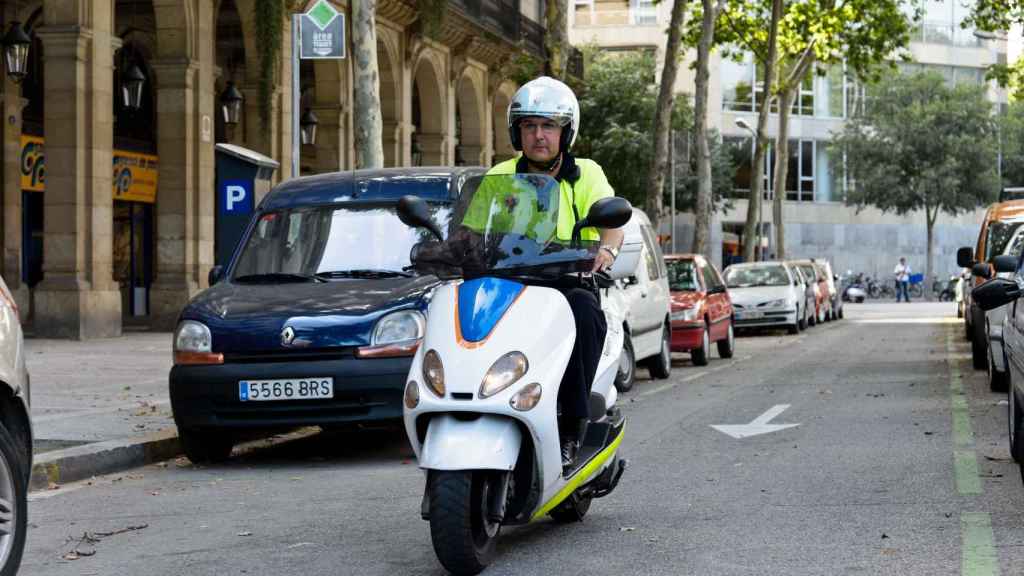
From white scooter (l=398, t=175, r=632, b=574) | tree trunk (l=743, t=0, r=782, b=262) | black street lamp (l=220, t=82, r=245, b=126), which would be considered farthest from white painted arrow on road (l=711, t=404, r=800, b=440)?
tree trunk (l=743, t=0, r=782, b=262)

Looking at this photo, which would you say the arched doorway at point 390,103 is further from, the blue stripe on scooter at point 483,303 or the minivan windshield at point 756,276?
the blue stripe on scooter at point 483,303

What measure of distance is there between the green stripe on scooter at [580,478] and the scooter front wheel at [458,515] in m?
0.33

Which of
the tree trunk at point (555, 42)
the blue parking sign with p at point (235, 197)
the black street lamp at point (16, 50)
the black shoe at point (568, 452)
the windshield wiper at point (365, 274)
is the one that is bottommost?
the black shoe at point (568, 452)

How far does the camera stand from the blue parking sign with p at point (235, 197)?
572 inches

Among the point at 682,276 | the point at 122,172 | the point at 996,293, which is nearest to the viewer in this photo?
the point at 996,293

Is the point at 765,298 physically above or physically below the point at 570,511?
above

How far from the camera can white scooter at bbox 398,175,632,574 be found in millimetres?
5961

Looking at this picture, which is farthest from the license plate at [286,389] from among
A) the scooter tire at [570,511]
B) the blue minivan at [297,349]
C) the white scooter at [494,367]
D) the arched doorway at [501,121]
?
the arched doorway at [501,121]

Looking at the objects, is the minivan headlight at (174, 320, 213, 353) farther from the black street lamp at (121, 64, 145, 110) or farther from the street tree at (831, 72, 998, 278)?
the street tree at (831, 72, 998, 278)

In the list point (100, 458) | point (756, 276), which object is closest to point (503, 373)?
point (100, 458)

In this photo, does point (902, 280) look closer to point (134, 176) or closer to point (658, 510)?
point (134, 176)

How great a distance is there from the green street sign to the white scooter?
9.35 meters

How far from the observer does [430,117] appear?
36438 millimetres

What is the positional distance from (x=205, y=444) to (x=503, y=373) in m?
4.92
